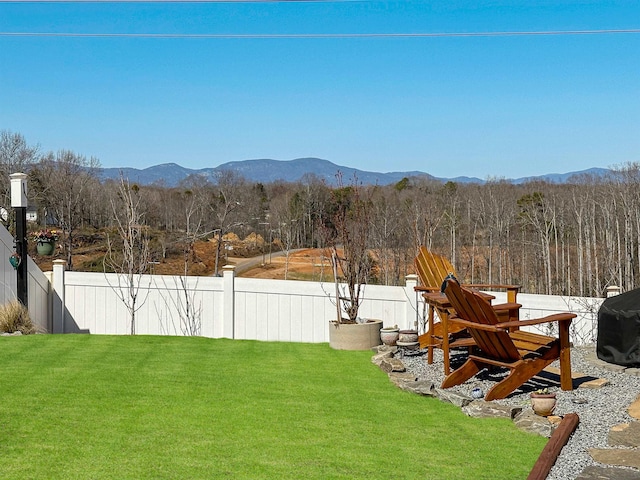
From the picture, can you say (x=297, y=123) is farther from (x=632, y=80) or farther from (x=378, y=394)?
(x=378, y=394)

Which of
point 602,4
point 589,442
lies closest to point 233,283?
point 589,442

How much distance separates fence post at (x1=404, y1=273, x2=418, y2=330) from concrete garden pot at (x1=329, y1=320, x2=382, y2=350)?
120 centimetres

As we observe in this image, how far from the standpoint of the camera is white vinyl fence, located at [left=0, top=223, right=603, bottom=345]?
10078 mm

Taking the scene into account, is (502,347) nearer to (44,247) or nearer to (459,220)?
(44,247)

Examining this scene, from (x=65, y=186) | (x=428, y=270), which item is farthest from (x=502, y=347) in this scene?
(x=65, y=186)

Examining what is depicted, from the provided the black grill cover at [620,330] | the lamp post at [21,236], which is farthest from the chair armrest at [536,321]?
the lamp post at [21,236]

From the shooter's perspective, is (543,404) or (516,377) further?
(516,377)

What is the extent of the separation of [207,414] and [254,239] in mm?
43441

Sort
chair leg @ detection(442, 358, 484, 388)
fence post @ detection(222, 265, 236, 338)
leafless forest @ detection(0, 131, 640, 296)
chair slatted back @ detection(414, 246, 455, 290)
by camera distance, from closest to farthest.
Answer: chair leg @ detection(442, 358, 484, 388) < chair slatted back @ detection(414, 246, 455, 290) < fence post @ detection(222, 265, 236, 338) < leafless forest @ detection(0, 131, 640, 296)

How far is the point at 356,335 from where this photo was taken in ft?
29.3

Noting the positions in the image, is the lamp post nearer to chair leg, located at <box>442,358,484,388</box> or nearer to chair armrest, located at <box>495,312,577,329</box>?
chair leg, located at <box>442,358,484,388</box>

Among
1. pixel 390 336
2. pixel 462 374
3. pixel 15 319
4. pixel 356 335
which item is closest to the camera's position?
pixel 462 374

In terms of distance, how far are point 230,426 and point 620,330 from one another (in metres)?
4.27

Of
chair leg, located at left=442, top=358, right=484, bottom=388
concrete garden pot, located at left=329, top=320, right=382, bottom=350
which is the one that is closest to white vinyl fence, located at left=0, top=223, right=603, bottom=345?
concrete garden pot, located at left=329, top=320, right=382, bottom=350
